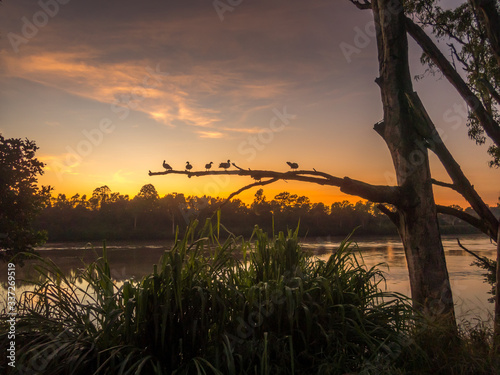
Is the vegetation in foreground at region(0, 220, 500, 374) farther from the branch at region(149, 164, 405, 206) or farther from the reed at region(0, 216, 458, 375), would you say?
the branch at region(149, 164, 405, 206)

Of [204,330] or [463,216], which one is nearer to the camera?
[204,330]

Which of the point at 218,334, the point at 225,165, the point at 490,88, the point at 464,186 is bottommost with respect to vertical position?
the point at 218,334

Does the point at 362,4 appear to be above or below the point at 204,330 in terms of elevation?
above

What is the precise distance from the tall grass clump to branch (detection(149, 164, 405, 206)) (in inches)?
35.8

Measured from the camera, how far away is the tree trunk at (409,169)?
307cm

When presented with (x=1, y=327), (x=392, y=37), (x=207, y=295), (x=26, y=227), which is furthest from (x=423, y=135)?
(x=26, y=227)

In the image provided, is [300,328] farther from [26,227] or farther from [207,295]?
[26,227]

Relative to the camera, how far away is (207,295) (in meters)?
2.15

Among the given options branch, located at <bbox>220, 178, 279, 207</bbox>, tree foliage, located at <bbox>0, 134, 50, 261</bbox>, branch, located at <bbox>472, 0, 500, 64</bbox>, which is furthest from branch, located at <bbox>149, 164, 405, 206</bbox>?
tree foliage, located at <bbox>0, 134, 50, 261</bbox>

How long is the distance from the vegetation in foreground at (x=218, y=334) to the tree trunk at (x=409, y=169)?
72 centimetres

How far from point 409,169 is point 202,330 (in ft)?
6.88

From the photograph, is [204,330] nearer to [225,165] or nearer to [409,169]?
[225,165]

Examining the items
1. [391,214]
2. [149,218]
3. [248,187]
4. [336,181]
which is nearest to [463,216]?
[391,214]

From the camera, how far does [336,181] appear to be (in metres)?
3.18
